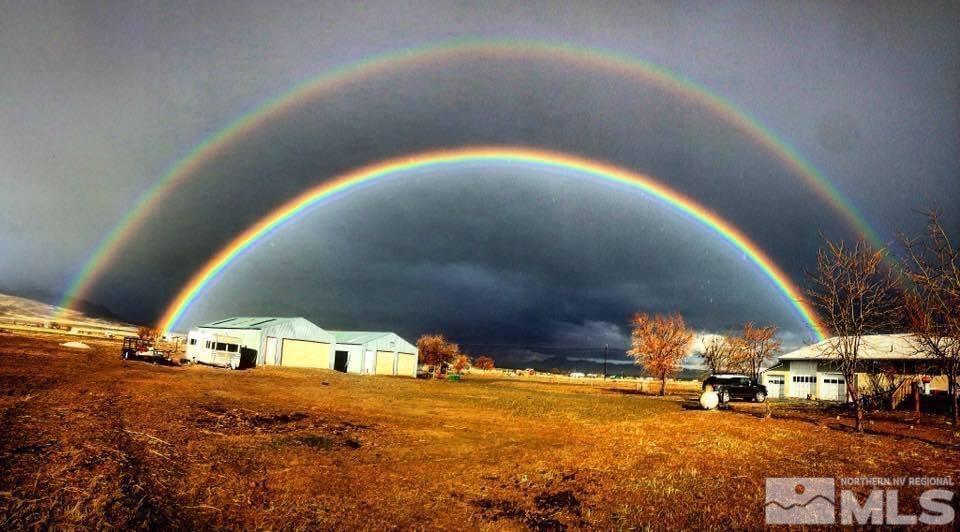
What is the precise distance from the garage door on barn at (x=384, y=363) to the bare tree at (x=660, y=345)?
33301 millimetres

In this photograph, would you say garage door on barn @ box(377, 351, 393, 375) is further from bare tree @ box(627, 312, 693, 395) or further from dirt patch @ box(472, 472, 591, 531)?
dirt patch @ box(472, 472, 591, 531)

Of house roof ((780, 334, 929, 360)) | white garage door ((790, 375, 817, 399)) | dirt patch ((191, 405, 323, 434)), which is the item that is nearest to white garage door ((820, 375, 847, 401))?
white garage door ((790, 375, 817, 399))

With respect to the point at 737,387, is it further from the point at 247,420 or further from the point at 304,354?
the point at 304,354

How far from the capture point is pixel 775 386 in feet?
189

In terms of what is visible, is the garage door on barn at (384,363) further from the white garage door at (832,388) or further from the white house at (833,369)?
the white garage door at (832,388)

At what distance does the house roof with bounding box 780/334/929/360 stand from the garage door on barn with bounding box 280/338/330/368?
54.4 meters

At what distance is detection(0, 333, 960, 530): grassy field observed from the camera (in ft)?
28.0

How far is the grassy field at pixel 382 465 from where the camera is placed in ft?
28.0

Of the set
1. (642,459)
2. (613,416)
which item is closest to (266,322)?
(613,416)

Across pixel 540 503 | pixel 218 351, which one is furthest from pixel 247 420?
pixel 218 351

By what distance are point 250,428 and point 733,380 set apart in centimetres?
3611

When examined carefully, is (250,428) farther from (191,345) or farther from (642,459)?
(191,345)

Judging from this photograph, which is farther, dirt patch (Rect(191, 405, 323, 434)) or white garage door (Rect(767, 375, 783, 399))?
white garage door (Rect(767, 375, 783, 399))

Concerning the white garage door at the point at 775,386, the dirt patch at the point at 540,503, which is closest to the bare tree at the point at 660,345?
the white garage door at the point at 775,386
